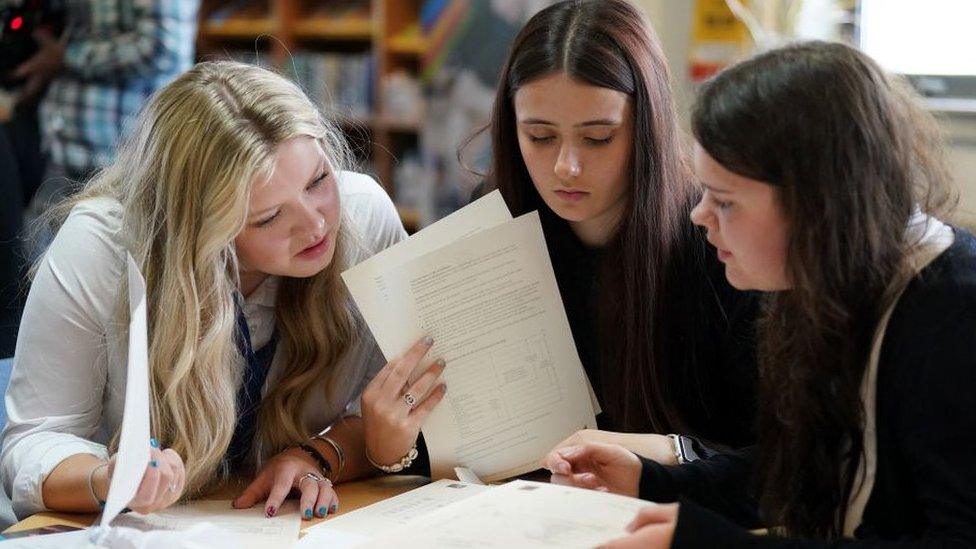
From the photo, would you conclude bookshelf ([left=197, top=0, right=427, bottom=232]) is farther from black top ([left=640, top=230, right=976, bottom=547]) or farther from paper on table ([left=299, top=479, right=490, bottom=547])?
black top ([left=640, top=230, right=976, bottom=547])

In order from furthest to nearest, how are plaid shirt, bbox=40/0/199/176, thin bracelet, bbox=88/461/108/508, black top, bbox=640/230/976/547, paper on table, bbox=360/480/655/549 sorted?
1. plaid shirt, bbox=40/0/199/176
2. thin bracelet, bbox=88/461/108/508
3. paper on table, bbox=360/480/655/549
4. black top, bbox=640/230/976/547

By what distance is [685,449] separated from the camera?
1.46m

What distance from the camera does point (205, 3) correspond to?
5008mm

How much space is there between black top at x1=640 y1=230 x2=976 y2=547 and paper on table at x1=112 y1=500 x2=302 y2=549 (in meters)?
0.51

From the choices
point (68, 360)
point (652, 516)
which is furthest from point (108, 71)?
point (652, 516)

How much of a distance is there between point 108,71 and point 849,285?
2870 millimetres

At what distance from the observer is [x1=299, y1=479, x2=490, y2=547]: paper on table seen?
1.34 m

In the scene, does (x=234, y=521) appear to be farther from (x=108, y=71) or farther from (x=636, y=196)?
(x=108, y=71)

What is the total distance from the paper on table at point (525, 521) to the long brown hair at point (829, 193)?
0.20 meters

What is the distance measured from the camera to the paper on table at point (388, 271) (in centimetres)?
149

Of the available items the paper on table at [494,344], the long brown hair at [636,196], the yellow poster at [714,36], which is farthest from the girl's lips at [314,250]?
the yellow poster at [714,36]

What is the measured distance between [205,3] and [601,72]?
3.82m

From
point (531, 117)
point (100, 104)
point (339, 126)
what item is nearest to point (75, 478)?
point (339, 126)

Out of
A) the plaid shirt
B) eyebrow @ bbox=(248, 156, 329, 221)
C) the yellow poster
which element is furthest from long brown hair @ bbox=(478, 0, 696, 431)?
the plaid shirt
